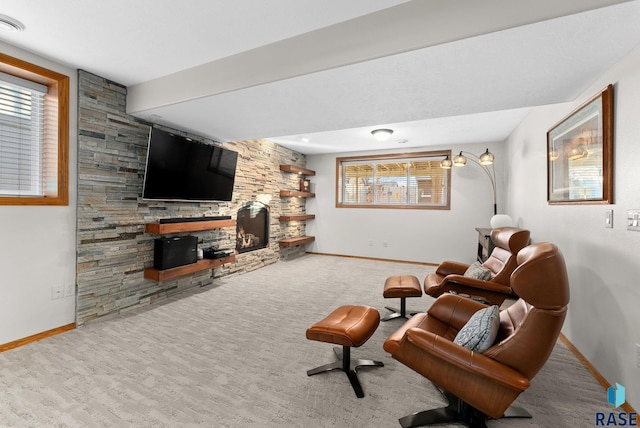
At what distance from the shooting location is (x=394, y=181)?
6367mm

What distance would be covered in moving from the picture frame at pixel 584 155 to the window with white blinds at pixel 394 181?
2.99m

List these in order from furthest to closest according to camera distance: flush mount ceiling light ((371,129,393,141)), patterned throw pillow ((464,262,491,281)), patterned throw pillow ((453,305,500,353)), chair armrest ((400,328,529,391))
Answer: flush mount ceiling light ((371,129,393,141)), patterned throw pillow ((464,262,491,281)), patterned throw pillow ((453,305,500,353)), chair armrest ((400,328,529,391))

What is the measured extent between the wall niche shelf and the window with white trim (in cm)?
91

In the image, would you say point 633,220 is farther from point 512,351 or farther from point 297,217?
point 297,217

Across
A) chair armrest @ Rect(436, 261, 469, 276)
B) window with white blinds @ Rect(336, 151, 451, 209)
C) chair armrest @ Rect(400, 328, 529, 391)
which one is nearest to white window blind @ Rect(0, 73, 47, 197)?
chair armrest @ Rect(400, 328, 529, 391)

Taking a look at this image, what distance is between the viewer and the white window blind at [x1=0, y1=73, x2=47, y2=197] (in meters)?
2.45

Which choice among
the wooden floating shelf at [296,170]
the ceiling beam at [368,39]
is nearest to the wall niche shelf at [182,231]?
the ceiling beam at [368,39]

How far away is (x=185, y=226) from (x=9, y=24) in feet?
7.58

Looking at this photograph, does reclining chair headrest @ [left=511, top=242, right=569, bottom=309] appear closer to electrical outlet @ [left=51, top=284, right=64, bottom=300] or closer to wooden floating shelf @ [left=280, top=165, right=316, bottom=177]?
electrical outlet @ [left=51, top=284, right=64, bottom=300]

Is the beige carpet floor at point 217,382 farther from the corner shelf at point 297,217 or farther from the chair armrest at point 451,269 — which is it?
the corner shelf at point 297,217

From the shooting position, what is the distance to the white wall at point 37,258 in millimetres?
2395

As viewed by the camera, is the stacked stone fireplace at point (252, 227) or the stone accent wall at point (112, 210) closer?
the stone accent wall at point (112, 210)

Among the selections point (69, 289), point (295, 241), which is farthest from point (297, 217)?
point (69, 289)

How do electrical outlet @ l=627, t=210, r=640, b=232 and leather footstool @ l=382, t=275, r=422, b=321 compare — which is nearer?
electrical outlet @ l=627, t=210, r=640, b=232
